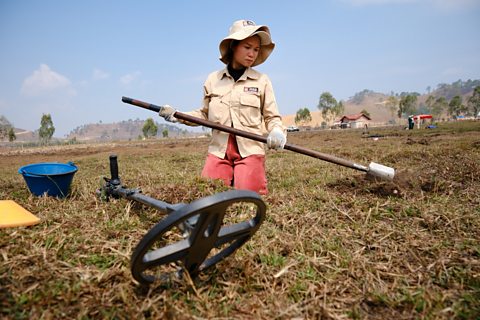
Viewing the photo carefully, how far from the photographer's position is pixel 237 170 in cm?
390

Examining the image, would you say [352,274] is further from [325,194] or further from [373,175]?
[373,175]

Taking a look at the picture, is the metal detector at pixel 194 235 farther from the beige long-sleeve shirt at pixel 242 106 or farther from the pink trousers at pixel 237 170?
the beige long-sleeve shirt at pixel 242 106

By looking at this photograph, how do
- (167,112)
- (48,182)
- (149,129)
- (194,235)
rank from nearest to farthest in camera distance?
1. (194,235)
2. (48,182)
3. (167,112)
4. (149,129)

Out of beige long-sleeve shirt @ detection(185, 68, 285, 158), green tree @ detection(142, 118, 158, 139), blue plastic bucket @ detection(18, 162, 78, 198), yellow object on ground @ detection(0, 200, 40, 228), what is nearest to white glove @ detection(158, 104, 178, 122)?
beige long-sleeve shirt @ detection(185, 68, 285, 158)

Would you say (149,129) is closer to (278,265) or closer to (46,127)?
(46,127)

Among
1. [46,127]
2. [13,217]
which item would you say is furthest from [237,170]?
[46,127]

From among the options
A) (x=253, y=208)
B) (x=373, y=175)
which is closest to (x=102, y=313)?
(x=253, y=208)

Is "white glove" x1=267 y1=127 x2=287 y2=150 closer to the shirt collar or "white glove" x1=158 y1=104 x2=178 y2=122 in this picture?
the shirt collar

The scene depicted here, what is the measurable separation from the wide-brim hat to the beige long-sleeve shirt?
0.67 ft

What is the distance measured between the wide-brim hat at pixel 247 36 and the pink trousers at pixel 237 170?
1.15 m

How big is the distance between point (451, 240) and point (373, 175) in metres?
1.38

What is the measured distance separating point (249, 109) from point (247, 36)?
3.03 ft

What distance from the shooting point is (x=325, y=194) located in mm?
3385

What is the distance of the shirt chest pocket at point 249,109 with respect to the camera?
12.7 feet
